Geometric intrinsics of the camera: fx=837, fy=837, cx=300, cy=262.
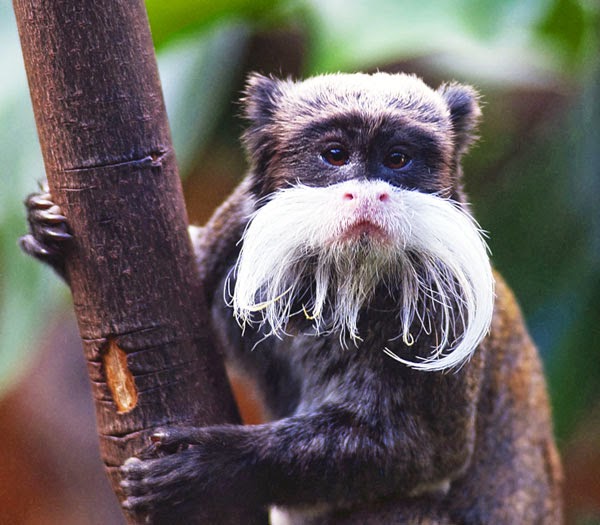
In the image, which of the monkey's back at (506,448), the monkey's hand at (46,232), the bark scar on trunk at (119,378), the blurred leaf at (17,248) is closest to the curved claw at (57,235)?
the monkey's hand at (46,232)

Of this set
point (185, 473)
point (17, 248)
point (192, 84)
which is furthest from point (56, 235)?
point (192, 84)

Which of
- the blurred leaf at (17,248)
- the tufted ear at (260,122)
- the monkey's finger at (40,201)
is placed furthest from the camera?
the blurred leaf at (17,248)

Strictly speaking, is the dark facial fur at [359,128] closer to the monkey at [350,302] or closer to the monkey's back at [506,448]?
the monkey at [350,302]

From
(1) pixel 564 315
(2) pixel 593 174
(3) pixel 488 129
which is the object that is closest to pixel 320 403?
(1) pixel 564 315

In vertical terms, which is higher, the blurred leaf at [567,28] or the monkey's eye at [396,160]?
the blurred leaf at [567,28]

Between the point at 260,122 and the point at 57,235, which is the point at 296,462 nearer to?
the point at 57,235

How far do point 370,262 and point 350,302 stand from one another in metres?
0.11

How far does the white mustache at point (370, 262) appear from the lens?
5.00 ft

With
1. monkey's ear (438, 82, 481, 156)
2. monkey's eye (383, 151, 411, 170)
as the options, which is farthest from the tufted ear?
monkey's ear (438, 82, 481, 156)

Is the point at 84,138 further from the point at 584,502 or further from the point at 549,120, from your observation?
the point at 584,502

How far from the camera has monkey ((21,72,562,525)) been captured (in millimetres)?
1587

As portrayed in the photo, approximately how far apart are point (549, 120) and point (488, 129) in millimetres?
280

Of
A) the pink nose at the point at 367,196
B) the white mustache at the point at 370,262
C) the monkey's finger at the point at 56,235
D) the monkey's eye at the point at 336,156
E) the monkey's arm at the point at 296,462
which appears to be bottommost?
the monkey's arm at the point at 296,462

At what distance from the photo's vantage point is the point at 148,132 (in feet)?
5.20
